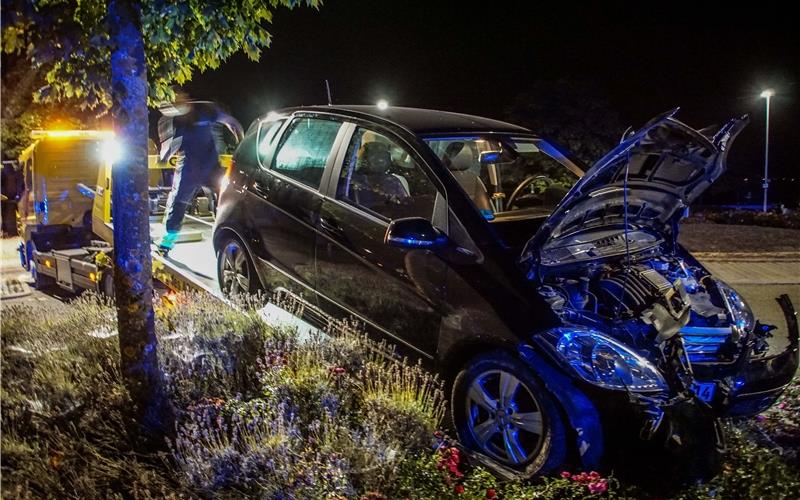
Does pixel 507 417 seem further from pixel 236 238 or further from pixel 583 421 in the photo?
pixel 236 238

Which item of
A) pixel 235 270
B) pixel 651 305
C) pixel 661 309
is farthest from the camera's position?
pixel 235 270

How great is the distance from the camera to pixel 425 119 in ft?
17.5

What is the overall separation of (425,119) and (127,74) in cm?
214

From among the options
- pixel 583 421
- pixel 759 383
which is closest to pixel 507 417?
pixel 583 421

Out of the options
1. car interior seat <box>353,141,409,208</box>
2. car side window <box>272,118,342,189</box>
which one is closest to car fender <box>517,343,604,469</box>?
car interior seat <box>353,141,409,208</box>

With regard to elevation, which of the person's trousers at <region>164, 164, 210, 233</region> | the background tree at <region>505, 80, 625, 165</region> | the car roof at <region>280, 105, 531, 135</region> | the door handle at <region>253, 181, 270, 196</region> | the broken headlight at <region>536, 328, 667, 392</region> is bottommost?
the broken headlight at <region>536, 328, 667, 392</region>

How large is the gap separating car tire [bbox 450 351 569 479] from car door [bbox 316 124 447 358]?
40cm

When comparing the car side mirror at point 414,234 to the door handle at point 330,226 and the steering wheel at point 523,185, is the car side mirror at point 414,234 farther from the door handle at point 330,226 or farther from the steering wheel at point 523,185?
the steering wheel at point 523,185

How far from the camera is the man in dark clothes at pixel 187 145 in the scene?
793cm

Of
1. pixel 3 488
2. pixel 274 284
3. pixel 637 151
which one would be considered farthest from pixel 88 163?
pixel 637 151

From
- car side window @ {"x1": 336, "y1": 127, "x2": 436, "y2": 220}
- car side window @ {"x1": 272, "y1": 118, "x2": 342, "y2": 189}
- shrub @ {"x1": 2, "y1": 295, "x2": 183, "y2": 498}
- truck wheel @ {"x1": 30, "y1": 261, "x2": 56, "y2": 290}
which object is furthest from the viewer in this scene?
truck wheel @ {"x1": 30, "y1": 261, "x2": 56, "y2": 290}

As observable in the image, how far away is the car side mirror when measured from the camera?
13.8ft

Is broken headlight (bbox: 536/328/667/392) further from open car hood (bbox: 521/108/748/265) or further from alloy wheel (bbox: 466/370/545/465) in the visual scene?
open car hood (bbox: 521/108/748/265)

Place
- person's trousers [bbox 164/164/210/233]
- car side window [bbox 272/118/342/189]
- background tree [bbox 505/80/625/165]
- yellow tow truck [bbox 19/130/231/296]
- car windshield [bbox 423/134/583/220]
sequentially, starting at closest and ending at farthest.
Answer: car windshield [bbox 423/134/583/220], car side window [bbox 272/118/342/189], person's trousers [bbox 164/164/210/233], yellow tow truck [bbox 19/130/231/296], background tree [bbox 505/80/625/165]
